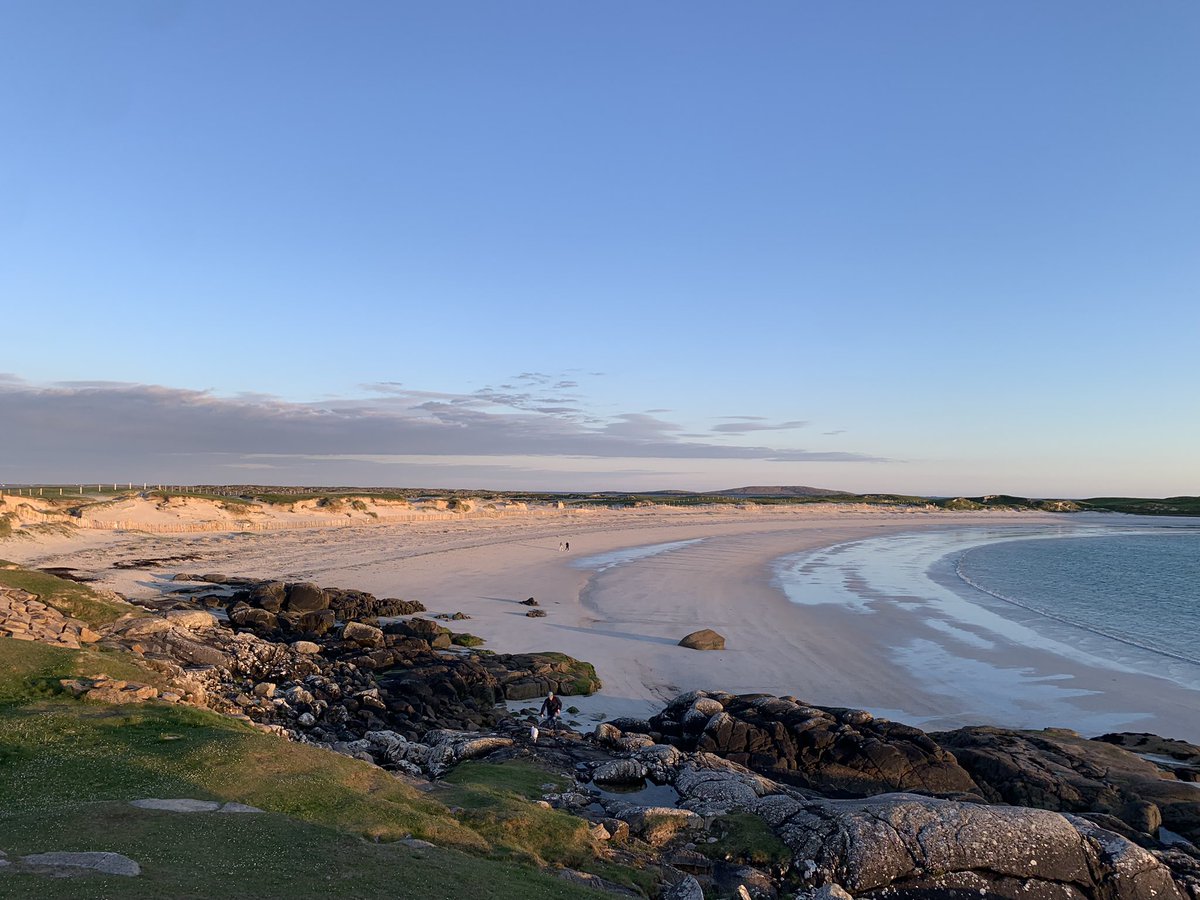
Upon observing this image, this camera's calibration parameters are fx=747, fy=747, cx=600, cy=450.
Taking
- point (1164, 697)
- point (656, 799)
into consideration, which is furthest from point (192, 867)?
point (1164, 697)

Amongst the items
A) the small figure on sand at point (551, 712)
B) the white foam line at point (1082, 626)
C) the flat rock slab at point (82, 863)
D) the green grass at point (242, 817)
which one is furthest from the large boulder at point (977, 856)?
the white foam line at point (1082, 626)

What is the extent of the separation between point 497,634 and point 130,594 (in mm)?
18458

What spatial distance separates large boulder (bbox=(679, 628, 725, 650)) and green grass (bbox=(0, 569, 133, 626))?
820 inches

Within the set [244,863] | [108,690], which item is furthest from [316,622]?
[244,863]

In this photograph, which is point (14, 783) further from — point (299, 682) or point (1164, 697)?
point (1164, 697)

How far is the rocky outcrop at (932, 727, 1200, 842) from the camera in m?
14.4

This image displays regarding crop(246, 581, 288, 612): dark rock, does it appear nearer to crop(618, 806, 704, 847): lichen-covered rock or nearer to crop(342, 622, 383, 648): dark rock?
crop(342, 622, 383, 648): dark rock

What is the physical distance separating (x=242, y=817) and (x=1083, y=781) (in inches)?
631

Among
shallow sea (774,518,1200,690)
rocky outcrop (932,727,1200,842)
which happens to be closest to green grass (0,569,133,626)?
rocky outcrop (932,727,1200,842)

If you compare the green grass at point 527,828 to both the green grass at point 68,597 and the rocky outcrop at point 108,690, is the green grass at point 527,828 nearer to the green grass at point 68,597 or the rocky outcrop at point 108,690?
the rocky outcrop at point 108,690

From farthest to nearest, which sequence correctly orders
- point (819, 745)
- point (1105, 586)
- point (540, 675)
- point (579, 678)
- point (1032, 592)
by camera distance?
1. point (1105, 586)
2. point (1032, 592)
3. point (579, 678)
4. point (540, 675)
5. point (819, 745)

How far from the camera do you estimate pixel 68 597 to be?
26516mm

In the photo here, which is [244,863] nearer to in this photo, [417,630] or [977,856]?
[977,856]

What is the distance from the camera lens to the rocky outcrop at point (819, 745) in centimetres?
1592
